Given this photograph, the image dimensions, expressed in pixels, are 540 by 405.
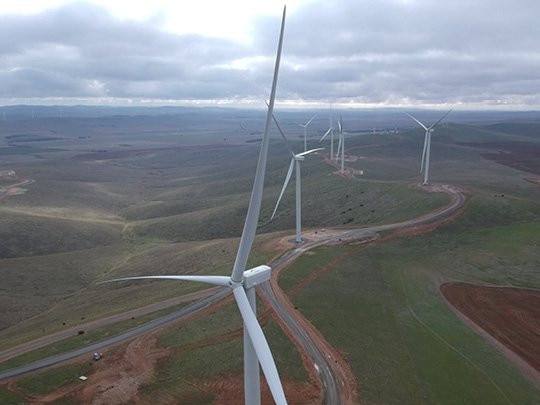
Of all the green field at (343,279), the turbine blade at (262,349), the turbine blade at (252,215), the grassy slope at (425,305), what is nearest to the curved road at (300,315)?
the green field at (343,279)

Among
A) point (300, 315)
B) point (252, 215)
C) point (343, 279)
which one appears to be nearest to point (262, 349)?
point (252, 215)

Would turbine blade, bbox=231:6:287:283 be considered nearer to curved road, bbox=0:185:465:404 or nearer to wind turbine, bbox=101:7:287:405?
wind turbine, bbox=101:7:287:405

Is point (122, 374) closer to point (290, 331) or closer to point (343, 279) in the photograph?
point (290, 331)

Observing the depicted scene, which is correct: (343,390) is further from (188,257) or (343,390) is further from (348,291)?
(188,257)

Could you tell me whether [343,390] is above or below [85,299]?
above

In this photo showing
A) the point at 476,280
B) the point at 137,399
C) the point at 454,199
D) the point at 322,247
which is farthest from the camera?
the point at 454,199

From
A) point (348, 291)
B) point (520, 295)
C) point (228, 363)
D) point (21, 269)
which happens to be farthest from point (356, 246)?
point (21, 269)
